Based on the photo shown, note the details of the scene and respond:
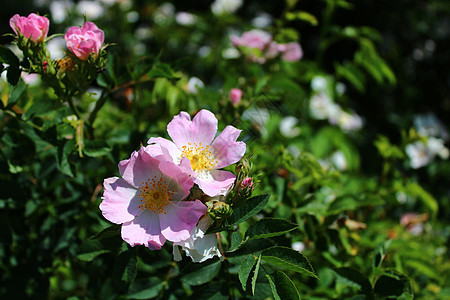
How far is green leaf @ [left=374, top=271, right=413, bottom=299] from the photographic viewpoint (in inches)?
37.9

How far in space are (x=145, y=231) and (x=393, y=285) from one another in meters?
0.58

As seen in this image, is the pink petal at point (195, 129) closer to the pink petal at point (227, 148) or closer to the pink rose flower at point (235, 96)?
the pink petal at point (227, 148)

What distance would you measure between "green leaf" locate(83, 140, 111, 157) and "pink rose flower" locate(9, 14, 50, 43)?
26 cm

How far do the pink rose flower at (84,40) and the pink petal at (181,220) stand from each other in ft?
1.23

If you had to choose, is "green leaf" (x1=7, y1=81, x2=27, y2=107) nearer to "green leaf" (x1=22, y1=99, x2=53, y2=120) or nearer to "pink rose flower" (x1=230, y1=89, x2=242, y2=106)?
"green leaf" (x1=22, y1=99, x2=53, y2=120)

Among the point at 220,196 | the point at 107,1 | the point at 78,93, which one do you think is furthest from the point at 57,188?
the point at 107,1

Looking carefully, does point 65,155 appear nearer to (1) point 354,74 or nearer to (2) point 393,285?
(2) point 393,285

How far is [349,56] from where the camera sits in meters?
3.56

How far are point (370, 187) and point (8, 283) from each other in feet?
4.17

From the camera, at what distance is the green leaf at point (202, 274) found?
93 centimetres

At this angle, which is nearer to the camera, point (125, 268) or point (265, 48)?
point (125, 268)

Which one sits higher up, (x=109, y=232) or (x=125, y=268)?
(x=109, y=232)

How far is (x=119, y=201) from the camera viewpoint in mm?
849

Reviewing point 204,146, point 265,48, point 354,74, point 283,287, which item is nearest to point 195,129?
point 204,146
